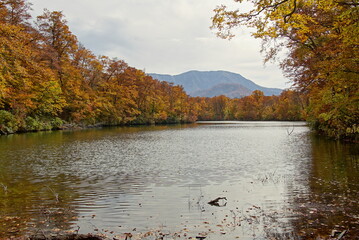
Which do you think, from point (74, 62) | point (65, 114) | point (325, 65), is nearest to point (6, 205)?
point (325, 65)

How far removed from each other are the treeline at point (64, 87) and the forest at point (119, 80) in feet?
0.39

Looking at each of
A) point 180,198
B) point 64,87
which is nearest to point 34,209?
point 180,198

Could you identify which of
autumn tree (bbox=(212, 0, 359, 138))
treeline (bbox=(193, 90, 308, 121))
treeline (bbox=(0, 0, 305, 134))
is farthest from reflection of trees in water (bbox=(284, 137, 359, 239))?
treeline (bbox=(193, 90, 308, 121))

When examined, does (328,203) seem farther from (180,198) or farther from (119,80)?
(119,80)

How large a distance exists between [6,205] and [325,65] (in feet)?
45.0

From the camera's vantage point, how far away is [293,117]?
315ft

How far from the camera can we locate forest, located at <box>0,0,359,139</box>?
1250 centimetres

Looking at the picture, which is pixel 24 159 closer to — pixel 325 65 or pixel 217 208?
pixel 217 208

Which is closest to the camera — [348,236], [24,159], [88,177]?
[348,236]

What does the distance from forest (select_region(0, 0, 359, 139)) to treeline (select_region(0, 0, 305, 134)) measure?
12 centimetres

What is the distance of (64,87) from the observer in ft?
157

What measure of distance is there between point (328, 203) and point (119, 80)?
6524 centimetres

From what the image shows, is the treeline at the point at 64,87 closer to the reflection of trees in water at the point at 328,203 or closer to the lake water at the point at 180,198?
the lake water at the point at 180,198

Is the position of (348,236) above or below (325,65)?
below
